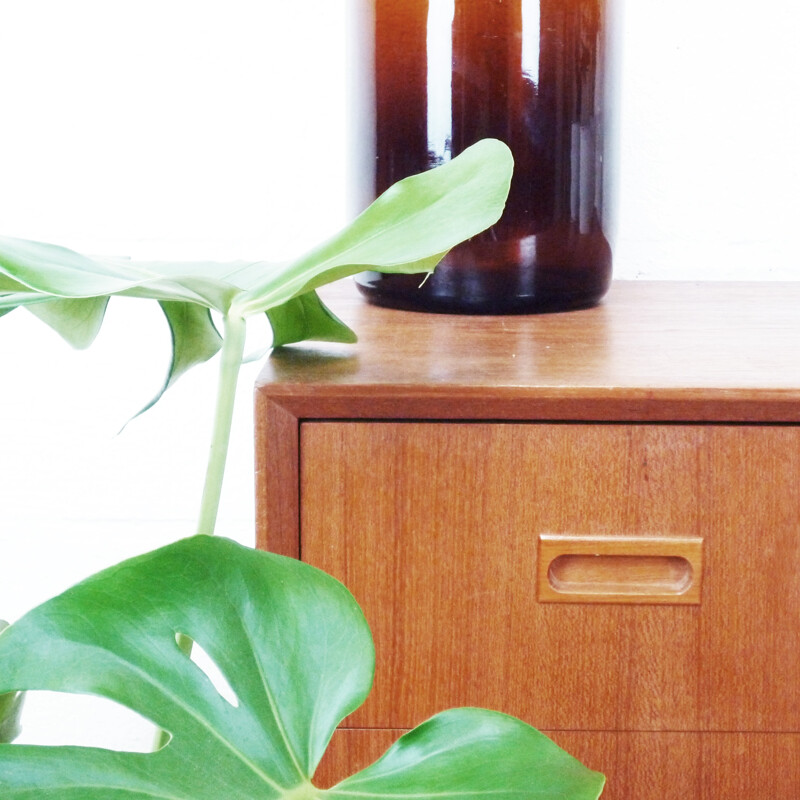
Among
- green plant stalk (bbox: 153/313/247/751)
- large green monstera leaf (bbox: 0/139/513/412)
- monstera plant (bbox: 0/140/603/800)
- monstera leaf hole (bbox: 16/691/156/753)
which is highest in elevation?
large green monstera leaf (bbox: 0/139/513/412)

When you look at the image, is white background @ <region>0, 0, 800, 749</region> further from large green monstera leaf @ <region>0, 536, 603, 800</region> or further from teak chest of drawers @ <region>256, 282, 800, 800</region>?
large green monstera leaf @ <region>0, 536, 603, 800</region>

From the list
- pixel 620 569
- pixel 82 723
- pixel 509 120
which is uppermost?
pixel 509 120

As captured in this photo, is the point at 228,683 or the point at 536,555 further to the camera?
the point at 536,555

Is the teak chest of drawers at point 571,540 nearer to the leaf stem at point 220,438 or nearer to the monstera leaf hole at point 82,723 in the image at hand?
the leaf stem at point 220,438

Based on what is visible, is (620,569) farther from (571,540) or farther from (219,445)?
(219,445)

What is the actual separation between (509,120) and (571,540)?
28 cm

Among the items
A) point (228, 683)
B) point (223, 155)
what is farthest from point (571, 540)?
point (223, 155)

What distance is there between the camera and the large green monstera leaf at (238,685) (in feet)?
0.88

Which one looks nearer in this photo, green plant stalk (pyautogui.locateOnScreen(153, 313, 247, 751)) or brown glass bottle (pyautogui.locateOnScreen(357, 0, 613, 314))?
green plant stalk (pyautogui.locateOnScreen(153, 313, 247, 751))

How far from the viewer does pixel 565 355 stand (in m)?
0.53

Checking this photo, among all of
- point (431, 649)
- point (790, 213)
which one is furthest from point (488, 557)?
point (790, 213)

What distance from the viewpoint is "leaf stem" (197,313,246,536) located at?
0.35 m

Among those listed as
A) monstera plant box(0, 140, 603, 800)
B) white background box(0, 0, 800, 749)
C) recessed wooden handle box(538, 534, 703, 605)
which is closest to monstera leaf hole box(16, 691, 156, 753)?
white background box(0, 0, 800, 749)

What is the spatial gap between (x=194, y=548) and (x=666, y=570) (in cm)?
29
